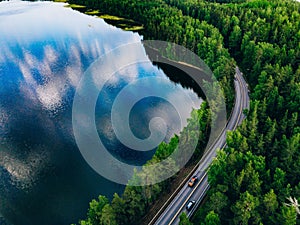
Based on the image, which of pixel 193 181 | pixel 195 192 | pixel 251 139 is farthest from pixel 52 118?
pixel 251 139

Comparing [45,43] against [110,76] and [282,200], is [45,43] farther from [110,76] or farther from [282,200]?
[282,200]

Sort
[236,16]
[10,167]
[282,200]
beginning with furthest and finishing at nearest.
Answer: [236,16] → [10,167] → [282,200]

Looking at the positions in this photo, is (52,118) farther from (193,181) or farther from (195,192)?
(195,192)

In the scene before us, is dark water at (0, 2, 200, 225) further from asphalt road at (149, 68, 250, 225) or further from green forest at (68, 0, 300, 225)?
asphalt road at (149, 68, 250, 225)

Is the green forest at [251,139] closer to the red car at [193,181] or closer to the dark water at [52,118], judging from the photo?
the red car at [193,181]

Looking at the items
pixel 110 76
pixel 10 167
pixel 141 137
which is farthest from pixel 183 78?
pixel 10 167

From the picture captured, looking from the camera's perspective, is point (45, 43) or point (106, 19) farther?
point (106, 19)

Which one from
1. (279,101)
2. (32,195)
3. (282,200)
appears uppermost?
(279,101)
